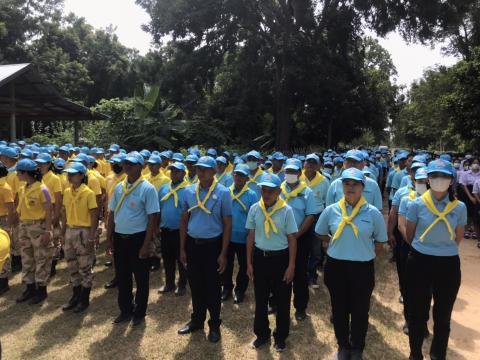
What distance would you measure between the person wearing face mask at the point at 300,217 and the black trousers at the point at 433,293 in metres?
1.27

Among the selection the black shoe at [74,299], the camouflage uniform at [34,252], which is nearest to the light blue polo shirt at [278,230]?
the black shoe at [74,299]

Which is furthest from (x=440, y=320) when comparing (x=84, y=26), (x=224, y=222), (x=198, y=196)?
(x=84, y=26)

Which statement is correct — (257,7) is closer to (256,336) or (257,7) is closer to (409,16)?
(409,16)

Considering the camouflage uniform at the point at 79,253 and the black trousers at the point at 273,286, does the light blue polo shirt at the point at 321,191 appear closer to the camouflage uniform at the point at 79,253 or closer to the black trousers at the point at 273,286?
the black trousers at the point at 273,286

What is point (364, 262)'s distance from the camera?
3688 mm

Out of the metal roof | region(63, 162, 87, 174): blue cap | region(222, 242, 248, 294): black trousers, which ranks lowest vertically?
region(222, 242, 248, 294): black trousers

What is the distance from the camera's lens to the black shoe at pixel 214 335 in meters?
4.47

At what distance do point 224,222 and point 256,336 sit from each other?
1344 millimetres

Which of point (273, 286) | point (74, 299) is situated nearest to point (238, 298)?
point (273, 286)

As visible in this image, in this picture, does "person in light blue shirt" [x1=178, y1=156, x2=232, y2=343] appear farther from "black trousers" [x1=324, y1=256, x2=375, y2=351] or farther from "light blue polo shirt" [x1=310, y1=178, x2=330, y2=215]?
"light blue polo shirt" [x1=310, y1=178, x2=330, y2=215]

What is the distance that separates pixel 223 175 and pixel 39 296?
131 inches

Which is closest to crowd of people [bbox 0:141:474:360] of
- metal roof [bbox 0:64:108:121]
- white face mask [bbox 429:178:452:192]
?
white face mask [bbox 429:178:452:192]

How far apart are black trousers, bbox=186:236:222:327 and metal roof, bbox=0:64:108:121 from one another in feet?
33.3

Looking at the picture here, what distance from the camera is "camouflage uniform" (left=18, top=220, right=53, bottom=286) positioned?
17.5 ft
